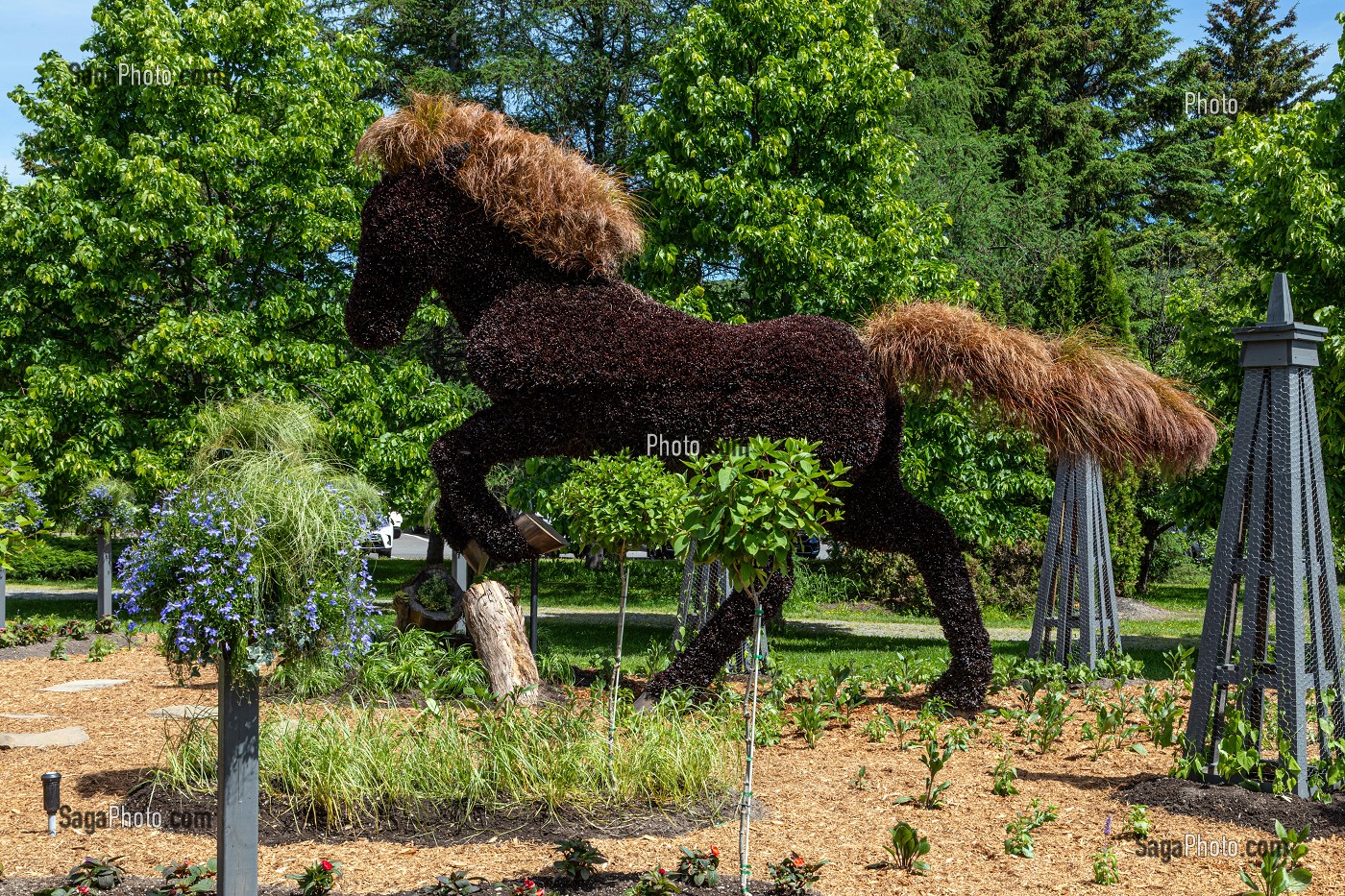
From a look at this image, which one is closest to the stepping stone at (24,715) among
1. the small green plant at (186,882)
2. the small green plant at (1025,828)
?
the small green plant at (186,882)

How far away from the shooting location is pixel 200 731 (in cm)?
595

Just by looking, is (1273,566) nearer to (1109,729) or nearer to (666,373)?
(1109,729)

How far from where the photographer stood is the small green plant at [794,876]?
4.16m

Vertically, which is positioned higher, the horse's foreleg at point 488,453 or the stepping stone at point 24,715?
the horse's foreleg at point 488,453

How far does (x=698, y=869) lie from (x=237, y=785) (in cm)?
181

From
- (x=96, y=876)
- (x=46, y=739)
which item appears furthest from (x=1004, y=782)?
(x=46, y=739)

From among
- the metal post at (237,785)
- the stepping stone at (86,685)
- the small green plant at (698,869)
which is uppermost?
the metal post at (237,785)

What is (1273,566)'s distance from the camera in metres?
5.85

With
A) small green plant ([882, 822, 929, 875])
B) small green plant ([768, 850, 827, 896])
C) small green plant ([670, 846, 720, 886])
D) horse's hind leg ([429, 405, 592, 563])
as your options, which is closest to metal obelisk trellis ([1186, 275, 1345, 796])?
small green plant ([882, 822, 929, 875])

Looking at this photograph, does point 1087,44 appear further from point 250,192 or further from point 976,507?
point 250,192

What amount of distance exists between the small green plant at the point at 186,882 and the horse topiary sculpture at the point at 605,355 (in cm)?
350

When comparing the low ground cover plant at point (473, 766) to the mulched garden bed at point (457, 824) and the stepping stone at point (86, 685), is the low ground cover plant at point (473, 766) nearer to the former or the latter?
the mulched garden bed at point (457, 824)

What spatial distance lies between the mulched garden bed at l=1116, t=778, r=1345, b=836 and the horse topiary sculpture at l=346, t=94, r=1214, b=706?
244 centimetres

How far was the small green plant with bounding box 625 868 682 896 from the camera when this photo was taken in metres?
4.02
